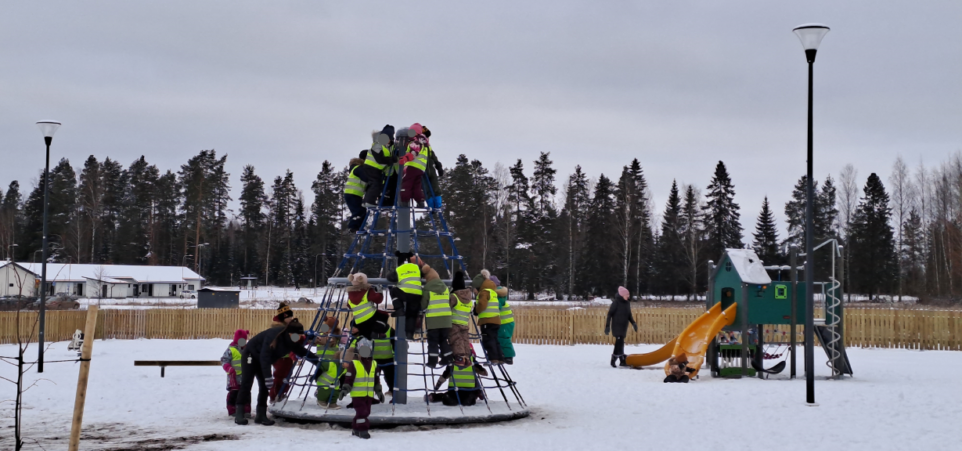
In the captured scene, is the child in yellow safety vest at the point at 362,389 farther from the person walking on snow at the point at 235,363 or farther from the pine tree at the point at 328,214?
the pine tree at the point at 328,214

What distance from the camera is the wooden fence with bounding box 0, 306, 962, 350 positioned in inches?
883

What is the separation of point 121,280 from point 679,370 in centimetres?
5436

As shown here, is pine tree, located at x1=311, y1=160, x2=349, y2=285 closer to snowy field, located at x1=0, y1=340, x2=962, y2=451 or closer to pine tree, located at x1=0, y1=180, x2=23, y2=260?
pine tree, located at x1=0, y1=180, x2=23, y2=260

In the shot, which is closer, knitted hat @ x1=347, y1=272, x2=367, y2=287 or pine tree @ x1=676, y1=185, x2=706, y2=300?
knitted hat @ x1=347, y1=272, x2=367, y2=287

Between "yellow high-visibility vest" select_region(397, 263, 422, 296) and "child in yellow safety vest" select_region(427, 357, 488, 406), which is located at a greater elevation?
"yellow high-visibility vest" select_region(397, 263, 422, 296)

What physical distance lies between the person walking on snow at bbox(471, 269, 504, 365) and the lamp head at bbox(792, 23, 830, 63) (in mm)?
5217

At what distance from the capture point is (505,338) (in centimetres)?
1207

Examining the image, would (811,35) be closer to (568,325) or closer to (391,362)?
(391,362)

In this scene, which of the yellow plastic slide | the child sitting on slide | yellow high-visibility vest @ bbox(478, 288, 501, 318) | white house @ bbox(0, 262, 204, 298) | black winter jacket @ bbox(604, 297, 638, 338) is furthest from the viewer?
white house @ bbox(0, 262, 204, 298)

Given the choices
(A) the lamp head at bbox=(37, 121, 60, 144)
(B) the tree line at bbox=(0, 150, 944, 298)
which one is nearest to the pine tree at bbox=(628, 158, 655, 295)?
(B) the tree line at bbox=(0, 150, 944, 298)

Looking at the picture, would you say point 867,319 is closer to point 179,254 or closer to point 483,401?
point 483,401

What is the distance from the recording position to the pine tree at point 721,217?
5528 centimetres

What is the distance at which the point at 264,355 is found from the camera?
9.79m

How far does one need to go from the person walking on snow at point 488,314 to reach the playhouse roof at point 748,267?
586 centimetres
